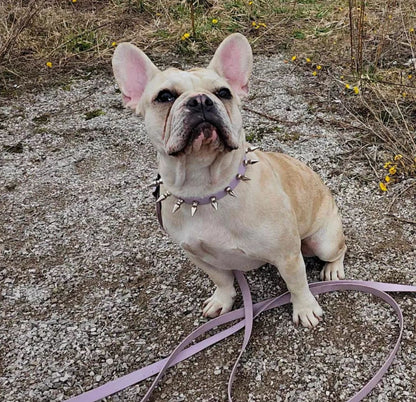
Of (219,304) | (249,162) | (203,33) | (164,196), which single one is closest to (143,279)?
(219,304)

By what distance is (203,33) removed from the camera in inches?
231

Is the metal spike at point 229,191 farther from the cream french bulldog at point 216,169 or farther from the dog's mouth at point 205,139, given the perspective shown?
the dog's mouth at point 205,139

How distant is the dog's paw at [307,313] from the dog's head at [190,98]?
36.7 inches

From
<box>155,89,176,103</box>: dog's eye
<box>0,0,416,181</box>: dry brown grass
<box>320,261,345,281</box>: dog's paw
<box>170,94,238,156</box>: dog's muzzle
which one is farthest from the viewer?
<box>0,0,416,181</box>: dry brown grass

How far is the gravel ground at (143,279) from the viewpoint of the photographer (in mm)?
2391

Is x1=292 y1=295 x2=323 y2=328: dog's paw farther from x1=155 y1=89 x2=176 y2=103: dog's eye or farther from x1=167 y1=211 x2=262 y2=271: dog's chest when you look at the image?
x1=155 y1=89 x2=176 y2=103: dog's eye

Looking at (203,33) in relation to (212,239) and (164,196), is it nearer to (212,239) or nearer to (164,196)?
Result: (164,196)

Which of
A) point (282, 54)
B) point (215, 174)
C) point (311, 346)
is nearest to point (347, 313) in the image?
point (311, 346)

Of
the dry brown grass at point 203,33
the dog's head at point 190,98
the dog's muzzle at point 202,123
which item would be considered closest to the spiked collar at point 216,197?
the dog's head at point 190,98

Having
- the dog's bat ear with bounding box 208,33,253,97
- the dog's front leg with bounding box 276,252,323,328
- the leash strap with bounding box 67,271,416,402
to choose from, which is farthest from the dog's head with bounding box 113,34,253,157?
the leash strap with bounding box 67,271,416,402

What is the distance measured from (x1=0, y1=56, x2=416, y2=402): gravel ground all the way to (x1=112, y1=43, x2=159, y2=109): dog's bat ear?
119cm

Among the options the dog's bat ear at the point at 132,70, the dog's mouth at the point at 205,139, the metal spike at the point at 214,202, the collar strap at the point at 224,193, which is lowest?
the metal spike at the point at 214,202

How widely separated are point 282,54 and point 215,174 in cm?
382

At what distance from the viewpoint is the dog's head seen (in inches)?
73.0
